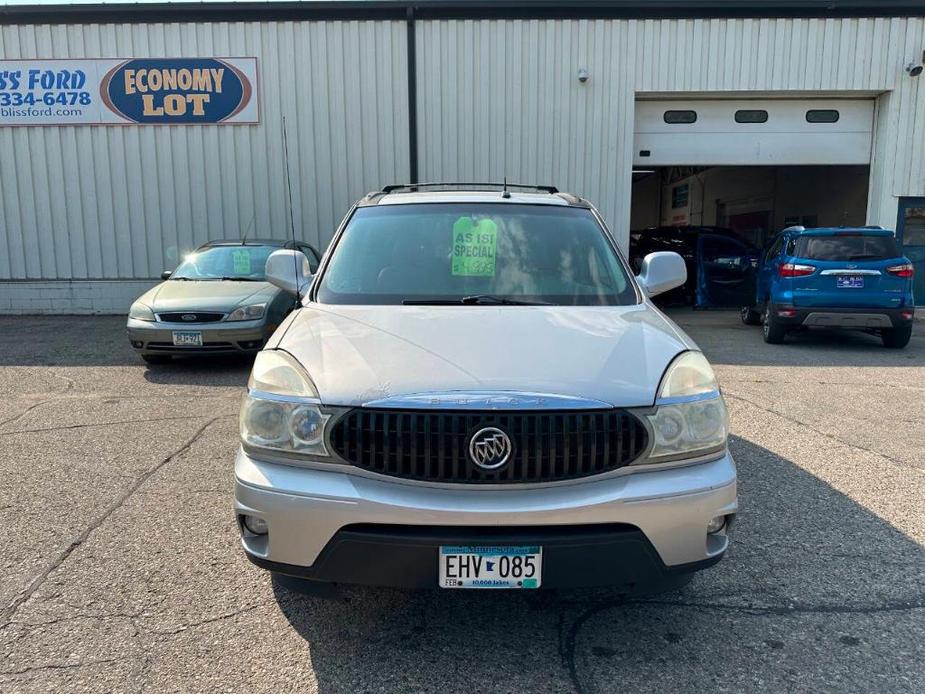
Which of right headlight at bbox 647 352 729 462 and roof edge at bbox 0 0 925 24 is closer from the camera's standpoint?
right headlight at bbox 647 352 729 462

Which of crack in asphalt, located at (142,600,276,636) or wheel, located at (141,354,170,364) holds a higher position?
crack in asphalt, located at (142,600,276,636)

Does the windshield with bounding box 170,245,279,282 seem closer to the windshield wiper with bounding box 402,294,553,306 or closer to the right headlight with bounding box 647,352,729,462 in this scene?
the windshield wiper with bounding box 402,294,553,306

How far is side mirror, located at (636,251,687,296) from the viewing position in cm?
376

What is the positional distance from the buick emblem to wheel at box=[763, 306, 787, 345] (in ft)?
27.9

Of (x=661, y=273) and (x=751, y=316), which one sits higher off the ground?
(x=661, y=273)

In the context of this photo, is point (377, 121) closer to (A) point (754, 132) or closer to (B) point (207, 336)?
(B) point (207, 336)

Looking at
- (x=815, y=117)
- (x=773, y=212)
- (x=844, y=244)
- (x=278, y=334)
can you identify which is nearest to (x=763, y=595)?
(x=278, y=334)

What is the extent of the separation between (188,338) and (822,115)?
12163mm

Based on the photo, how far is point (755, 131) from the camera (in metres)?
12.9

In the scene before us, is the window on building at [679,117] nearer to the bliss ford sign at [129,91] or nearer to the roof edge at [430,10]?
the roof edge at [430,10]

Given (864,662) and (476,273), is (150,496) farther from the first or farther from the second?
(864,662)

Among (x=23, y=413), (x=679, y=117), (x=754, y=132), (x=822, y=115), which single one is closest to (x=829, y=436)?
(x=23, y=413)

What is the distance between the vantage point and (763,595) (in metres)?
2.91

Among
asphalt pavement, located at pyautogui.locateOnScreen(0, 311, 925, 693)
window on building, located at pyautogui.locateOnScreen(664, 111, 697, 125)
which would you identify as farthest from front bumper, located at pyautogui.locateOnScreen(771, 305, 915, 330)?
window on building, located at pyautogui.locateOnScreen(664, 111, 697, 125)
